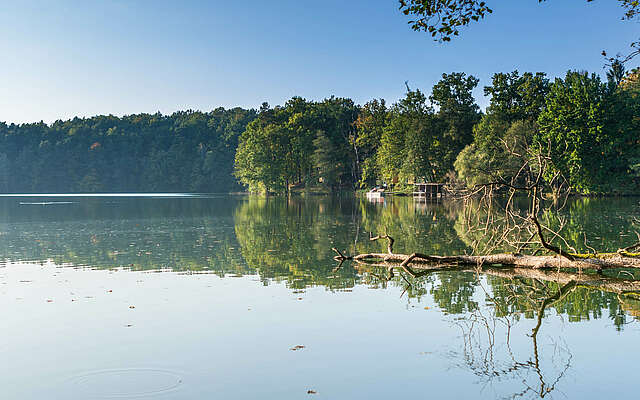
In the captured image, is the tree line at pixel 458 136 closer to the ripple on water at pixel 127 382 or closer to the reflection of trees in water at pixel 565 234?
the reflection of trees in water at pixel 565 234

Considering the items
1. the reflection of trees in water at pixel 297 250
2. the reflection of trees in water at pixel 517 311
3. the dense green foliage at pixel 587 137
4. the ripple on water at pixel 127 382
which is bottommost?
the ripple on water at pixel 127 382

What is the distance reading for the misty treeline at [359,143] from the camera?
174ft

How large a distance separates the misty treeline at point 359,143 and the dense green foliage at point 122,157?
0.24 metres

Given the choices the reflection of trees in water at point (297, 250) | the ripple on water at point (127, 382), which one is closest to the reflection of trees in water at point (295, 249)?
the reflection of trees in water at point (297, 250)

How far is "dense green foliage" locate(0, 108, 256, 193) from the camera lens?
127875mm

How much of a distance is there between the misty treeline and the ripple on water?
6.03 metres

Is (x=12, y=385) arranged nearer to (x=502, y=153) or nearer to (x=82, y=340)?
(x=82, y=340)

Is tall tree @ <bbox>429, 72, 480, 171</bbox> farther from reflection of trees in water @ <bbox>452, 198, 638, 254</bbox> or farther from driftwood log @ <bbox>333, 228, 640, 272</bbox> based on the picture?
driftwood log @ <bbox>333, 228, 640, 272</bbox>

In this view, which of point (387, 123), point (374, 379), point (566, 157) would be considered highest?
point (387, 123)

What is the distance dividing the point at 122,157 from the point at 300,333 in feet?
440

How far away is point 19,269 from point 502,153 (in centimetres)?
5221

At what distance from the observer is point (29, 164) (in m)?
132

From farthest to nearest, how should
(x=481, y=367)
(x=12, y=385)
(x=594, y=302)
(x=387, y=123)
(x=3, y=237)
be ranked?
(x=387, y=123) < (x=3, y=237) < (x=594, y=302) < (x=481, y=367) < (x=12, y=385)

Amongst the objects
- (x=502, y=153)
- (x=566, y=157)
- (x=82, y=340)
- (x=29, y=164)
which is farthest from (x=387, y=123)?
(x=29, y=164)
